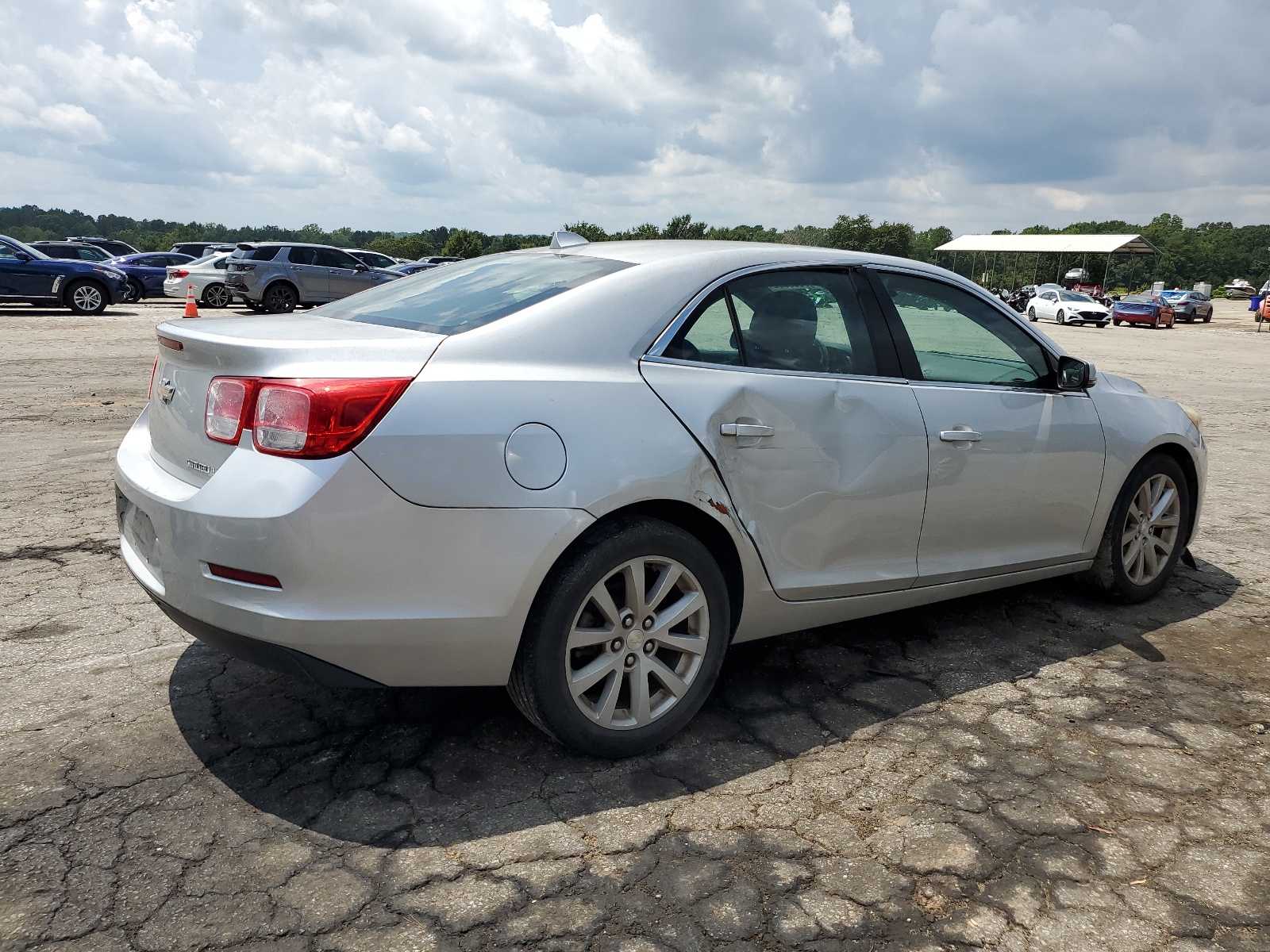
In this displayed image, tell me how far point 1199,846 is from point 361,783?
7.62ft

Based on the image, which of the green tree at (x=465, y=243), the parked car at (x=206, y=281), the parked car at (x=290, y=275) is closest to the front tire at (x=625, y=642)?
the parked car at (x=290, y=275)

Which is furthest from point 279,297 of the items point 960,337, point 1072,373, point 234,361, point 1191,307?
point 1191,307

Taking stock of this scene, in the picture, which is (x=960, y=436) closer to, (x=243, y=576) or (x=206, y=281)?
(x=243, y=576)

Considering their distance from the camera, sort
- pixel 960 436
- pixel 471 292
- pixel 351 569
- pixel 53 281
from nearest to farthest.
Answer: pixel 351 569
pixel 471 292
pixel 960 436
pixel 53 281

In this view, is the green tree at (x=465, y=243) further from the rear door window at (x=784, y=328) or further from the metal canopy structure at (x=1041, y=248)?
the rear door window at (x=784, y=328)

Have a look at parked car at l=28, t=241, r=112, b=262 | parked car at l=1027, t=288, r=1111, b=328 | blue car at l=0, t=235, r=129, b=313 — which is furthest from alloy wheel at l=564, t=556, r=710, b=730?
parked car at l=1027, t=288, r=1111, b=328

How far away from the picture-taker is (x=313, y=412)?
8.47 ft

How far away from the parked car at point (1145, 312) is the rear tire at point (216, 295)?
1360 inches

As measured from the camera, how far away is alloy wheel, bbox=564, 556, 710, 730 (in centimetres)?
292

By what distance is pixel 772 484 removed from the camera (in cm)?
320

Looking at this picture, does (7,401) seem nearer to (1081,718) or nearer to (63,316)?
(1081,718)

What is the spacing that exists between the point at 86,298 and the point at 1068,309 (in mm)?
34654

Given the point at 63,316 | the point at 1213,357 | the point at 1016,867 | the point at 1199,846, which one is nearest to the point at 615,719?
the point at 1016,867

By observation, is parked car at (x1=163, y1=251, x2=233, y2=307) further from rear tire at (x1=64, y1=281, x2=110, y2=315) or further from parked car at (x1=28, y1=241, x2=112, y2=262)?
parked car at (x1=28, y1=241, x2=112, y2=262)
